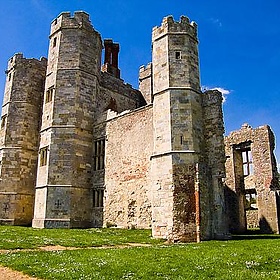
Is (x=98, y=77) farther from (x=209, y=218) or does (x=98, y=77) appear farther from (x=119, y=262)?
(x=119, y=262)

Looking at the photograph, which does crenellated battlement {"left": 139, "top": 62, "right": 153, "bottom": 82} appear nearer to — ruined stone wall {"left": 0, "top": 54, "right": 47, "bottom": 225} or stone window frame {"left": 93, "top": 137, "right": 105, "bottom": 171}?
ruined stone wall {"left": 0, "top": 54, "right": 47, "bottom": 225}

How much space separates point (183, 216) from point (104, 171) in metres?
7.72

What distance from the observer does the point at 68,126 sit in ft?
72.0

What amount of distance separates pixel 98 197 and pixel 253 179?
1179cm

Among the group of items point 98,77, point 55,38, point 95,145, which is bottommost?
point 95,145

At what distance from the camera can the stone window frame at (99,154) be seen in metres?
21.8

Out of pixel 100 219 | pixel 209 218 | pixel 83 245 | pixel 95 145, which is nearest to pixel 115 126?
pixel 95 145

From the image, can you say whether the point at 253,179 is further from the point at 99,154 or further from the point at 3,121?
the point at 3,121

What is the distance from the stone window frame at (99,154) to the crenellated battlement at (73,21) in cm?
882

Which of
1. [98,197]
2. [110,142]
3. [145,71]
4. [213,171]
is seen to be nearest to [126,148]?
[110,142]

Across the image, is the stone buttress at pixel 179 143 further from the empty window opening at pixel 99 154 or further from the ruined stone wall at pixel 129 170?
the empty window opening at pixel 99 154

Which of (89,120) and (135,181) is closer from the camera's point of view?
(135,181)

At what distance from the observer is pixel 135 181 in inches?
744

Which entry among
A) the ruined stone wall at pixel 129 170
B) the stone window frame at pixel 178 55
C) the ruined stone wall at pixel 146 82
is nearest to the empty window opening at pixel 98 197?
the ruined stone wall at pixel 129 170
